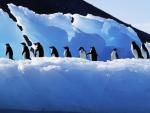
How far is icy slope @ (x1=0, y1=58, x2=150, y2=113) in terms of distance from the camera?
8656mm

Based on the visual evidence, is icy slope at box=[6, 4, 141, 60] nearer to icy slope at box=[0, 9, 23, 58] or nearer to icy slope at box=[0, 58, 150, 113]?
icy slope at box=[0, 9, 23, 58]

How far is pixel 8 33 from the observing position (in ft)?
81.4

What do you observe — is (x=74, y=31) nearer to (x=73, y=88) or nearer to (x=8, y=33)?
(x=8, y=33)

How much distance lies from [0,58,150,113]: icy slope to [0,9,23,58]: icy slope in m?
15.3

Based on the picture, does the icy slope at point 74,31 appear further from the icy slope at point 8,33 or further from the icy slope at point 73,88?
the icy slope at point 73,88

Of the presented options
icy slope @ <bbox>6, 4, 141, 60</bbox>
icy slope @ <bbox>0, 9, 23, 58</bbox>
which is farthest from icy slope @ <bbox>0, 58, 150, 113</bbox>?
icy slope @ <bbox>0, 9, 23, 58</bbox>

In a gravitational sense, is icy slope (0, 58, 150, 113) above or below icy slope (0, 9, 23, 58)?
below

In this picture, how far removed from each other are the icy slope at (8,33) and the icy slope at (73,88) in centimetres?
1534

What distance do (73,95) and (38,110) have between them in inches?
27.1

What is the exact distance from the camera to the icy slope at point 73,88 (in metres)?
8.66

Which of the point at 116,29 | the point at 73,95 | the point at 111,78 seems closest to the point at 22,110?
the point at 73,95

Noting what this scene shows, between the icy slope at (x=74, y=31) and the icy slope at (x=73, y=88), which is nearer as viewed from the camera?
the icy slope at (x=73, y=88)

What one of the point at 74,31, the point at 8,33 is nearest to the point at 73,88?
the point at 8,33

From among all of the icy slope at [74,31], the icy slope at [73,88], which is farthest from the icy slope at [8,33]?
the icy slope at [73,88]
